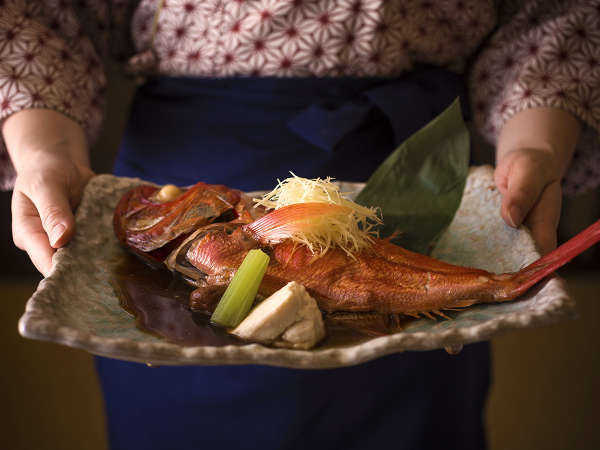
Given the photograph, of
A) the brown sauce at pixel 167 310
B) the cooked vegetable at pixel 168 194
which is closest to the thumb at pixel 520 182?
the brown sauce at pixel 167 310

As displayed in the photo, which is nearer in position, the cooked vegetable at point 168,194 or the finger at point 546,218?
the finger at point 546,218

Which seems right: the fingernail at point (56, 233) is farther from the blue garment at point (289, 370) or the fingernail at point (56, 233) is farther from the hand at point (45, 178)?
the blue garment at point (289, 370)

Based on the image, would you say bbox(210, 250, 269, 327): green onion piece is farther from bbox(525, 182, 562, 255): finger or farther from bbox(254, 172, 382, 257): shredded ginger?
bbox(525, 182, 562, 255): finger

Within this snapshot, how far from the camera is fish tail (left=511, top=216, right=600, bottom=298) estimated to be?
1044 millimetres

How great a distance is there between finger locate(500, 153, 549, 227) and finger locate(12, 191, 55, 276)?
106cm

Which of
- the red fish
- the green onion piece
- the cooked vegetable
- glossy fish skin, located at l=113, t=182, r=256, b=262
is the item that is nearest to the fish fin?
the red fish

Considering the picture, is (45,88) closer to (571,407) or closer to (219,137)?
(219,137)

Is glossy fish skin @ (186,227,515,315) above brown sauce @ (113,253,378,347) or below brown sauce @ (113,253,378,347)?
above

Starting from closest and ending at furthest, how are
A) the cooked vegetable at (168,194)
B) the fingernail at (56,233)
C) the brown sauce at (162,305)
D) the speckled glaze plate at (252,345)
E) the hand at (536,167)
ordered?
the speckled glaze plate at (252,345) < the brown sauce at (162,305) < the fingernail at (56,233) < the hand at (536,167) < the cooked vegetable at (168,194)

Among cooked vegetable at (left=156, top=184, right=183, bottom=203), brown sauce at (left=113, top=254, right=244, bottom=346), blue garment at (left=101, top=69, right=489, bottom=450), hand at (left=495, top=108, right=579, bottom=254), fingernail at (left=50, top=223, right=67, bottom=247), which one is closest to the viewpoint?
brown sauce at (left=113, top=254, right=244, bottom=346)

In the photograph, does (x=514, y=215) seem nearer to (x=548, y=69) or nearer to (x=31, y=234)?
(x=548, y=69)

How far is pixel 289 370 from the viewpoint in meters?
1.56

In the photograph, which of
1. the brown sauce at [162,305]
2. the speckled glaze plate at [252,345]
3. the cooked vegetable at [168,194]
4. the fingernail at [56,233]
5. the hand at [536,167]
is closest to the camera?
the speckled glaze plate at [252,345]

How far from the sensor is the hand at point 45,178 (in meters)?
1.29
